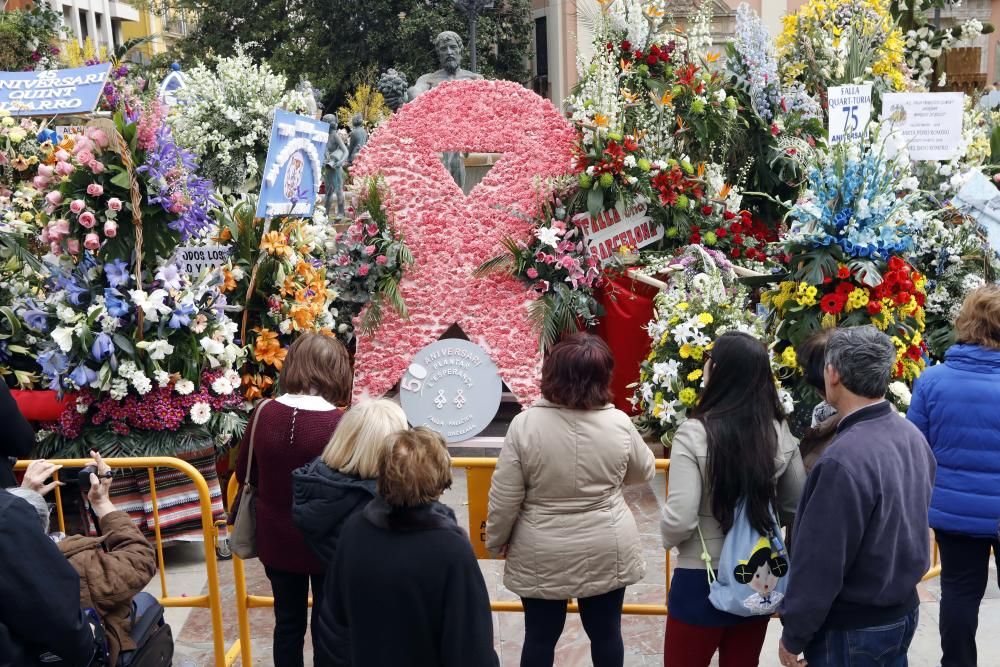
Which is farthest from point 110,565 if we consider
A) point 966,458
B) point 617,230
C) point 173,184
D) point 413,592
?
point 617,230

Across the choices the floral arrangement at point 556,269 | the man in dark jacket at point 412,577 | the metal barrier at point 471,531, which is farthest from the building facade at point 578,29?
the man in dark jacket at point 412,577

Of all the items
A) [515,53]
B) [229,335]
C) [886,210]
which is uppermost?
[515,53]

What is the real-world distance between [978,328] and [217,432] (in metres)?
3.65

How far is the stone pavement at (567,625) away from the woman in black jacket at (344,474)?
124 cm

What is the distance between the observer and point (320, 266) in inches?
235

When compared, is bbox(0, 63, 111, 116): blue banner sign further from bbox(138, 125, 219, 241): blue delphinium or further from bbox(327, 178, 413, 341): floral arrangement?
bbox(138, 125, 219, 241): blue delphinium

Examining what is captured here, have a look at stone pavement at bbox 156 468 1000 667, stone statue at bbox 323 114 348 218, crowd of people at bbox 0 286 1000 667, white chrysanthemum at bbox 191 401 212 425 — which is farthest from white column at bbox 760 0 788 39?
crowd of people at bbox 0 286 1000 667

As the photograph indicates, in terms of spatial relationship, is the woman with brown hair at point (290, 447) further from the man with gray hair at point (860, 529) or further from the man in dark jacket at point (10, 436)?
the man with gray hair at point (860, 529)

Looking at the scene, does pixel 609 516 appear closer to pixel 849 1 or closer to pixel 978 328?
pixel 978 328

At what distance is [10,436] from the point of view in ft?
11.2

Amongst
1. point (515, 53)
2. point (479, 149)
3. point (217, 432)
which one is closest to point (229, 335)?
point (217, 432)

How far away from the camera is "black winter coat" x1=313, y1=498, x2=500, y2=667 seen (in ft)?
7.57

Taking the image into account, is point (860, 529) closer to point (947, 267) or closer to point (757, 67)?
point (947, 267)

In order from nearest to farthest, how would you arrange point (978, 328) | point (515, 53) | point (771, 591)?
1. point (771, 591)
2. point (978, 328)
3. point (515, 53)
